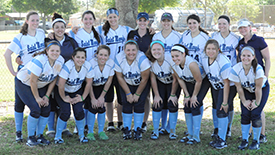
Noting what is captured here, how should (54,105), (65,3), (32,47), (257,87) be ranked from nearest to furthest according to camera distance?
(257,87), (32,47), (54,105), (65,3)

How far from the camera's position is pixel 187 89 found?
4711 mm

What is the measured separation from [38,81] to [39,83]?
0.04 meters

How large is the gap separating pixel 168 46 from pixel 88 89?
58.3 inches

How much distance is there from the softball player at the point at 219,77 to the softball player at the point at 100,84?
152 centimetres

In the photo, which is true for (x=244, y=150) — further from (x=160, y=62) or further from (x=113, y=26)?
(x=113, y=26)

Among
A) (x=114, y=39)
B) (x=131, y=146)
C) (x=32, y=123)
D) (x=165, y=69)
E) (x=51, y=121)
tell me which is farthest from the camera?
(x=114, y=39)

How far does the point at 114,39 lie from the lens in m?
5.19

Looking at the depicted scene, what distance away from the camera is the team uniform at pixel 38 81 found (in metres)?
4.30

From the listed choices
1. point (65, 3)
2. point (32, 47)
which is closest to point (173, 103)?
point (32, 47)

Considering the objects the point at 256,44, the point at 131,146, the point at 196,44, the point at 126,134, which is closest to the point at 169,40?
the point at 196,44

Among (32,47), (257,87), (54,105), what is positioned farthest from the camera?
(54,105)

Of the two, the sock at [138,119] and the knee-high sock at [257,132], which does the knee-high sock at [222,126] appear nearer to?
the knee-high sock at [257,132]

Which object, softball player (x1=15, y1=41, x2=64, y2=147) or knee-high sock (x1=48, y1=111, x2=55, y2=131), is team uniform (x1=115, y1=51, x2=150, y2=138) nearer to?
softball player (x1=15, y1=41, x2=64, y2=147)

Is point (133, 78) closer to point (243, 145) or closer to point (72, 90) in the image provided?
point (72, 90)
